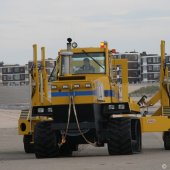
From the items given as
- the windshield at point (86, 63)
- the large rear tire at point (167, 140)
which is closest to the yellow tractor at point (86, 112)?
the windshield at point (86, 63)

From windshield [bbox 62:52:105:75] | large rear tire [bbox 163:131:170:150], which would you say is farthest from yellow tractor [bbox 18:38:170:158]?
large rear tire [bbox 163:131:170:150]

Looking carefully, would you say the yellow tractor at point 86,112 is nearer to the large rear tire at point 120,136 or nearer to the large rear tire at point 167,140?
the large rear tire at point 120,136

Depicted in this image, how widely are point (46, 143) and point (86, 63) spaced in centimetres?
285

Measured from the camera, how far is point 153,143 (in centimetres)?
2788

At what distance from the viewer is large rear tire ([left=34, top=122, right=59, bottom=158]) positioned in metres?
20.5

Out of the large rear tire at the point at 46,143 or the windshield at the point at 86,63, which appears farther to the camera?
the windshield at the point at 86,63

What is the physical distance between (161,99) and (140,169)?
8525 millimetres

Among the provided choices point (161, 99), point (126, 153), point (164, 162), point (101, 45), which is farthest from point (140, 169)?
point (161, 99)

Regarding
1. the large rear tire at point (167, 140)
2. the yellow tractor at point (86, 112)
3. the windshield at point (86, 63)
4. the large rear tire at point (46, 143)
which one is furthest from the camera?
the large rear tire at point (167, 140)

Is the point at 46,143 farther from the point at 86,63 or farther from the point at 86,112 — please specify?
the point at 86,63

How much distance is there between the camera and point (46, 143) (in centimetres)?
2055

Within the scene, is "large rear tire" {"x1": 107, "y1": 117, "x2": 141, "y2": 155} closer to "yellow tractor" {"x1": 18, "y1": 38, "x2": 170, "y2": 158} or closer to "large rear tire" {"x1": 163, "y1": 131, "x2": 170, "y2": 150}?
"yellow tractor" {"x1": 18, "y1": 38, "x2": 170, "y2": 158}

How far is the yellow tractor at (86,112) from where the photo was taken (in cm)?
2023

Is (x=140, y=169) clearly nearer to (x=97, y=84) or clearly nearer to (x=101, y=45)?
(x=97, y=84)
